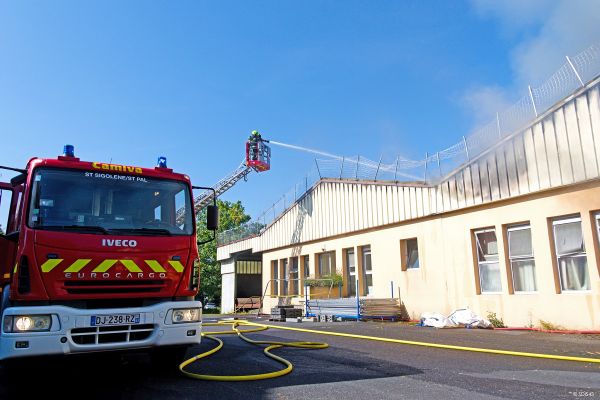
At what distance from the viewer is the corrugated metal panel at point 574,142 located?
416 inches

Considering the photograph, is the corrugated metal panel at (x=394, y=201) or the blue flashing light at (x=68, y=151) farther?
the corrugated metal panel at (x=394, y=201)

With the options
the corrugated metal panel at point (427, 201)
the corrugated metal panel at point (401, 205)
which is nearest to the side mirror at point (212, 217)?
the corrugated metal panel at point (427, 201)

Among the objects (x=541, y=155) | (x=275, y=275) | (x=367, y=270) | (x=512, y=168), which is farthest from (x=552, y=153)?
(x=275, y=275)

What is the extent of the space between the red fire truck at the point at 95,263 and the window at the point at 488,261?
31.9 feet

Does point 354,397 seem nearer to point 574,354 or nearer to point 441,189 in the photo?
point 574,354

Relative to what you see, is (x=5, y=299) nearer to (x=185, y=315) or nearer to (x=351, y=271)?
(x=185, y=315)

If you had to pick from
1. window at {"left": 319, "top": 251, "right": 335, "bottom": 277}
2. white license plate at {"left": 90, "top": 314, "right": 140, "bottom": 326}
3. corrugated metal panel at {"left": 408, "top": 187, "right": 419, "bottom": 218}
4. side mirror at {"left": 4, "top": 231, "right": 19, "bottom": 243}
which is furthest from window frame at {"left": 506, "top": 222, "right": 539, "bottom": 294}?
side mirror at {"left": 4, "top": 231, "right": 19, "bottom": 243}

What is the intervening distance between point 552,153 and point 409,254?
6178 mm

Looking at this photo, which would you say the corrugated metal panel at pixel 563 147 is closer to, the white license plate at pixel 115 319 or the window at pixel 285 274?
the white license plate at pixel 115 319

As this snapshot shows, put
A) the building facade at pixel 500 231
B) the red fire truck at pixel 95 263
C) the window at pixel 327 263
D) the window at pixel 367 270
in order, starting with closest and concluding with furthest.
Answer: the red fire truck at pixel 95 263 < the building facade at pixel 500 231 < the window at pixel 367 270 < the window at pixel 327 263

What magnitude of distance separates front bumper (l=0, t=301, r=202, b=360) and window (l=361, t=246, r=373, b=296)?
12.5 m

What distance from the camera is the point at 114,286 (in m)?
5.50

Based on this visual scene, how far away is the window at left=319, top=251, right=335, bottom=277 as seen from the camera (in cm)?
2028

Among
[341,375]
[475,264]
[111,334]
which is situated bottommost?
[341,375]
